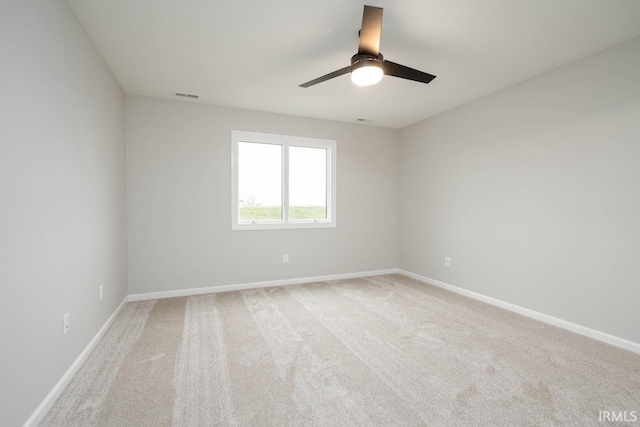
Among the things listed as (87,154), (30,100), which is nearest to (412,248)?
(87,154)

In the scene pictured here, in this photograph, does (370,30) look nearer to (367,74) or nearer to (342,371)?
(367,74)

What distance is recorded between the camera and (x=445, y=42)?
96.3 inches

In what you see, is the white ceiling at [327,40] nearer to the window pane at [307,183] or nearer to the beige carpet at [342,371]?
the window pane at [307,183]

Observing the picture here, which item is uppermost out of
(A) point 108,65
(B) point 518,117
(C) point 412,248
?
(A) point 108,65

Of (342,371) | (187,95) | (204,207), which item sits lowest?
(342,371)

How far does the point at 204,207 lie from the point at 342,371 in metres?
2.80

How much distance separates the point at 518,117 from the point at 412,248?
242 cm

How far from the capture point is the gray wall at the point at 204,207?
145 inches

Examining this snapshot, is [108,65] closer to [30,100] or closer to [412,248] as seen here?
[30,100]

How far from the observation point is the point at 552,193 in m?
2.97

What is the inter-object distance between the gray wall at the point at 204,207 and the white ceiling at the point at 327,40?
0.52 meters

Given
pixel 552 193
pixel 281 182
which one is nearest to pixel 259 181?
pixel 281 182

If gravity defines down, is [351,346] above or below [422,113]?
below
